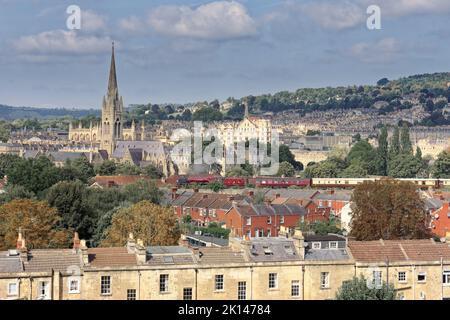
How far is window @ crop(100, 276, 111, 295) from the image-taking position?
3578 centimetres

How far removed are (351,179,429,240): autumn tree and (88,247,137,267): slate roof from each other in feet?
74.6

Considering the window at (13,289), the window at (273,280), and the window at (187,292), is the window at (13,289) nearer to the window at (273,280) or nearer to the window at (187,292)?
the window at (187,292)

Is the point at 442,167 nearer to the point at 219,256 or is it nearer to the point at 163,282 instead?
the point at 219,256

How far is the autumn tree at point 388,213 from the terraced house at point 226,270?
17.2 meters

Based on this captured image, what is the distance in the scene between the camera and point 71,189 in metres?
68.4

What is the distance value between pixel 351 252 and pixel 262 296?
4.06m

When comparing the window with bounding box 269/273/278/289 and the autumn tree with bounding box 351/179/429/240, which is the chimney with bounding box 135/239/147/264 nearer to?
the window with bounding box 269/273/278/289

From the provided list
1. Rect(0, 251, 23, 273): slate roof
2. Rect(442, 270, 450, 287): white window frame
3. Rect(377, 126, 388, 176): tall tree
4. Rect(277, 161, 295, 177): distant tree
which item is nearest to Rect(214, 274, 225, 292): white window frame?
Rect(0, 251, 23, 273): slate roof

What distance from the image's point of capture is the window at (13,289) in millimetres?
34719

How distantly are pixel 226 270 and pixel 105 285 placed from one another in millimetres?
4227

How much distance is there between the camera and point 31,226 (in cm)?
5156

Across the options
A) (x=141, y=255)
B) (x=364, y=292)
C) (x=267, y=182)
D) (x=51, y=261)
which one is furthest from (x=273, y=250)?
(x=267, y=182)

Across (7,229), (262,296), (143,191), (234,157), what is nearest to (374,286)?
(262,296)

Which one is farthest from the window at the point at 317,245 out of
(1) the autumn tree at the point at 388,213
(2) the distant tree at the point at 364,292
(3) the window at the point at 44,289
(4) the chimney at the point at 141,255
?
(1) the autumn tree at the point at 388,213
